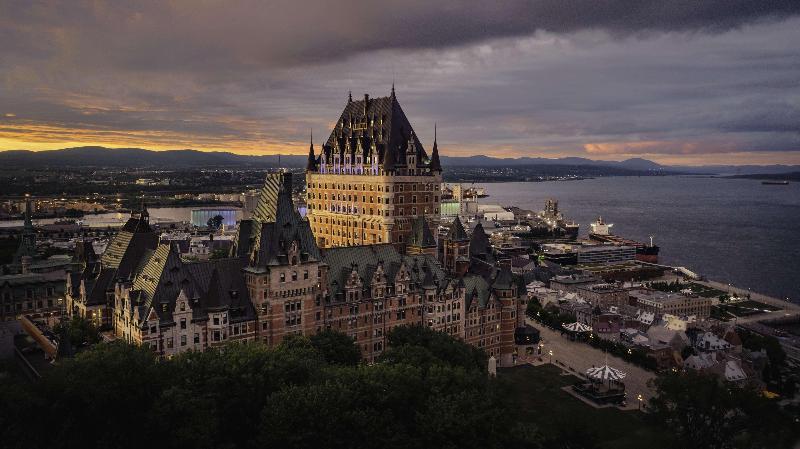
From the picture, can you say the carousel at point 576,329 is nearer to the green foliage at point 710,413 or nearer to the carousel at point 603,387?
the carousel at point 603,387

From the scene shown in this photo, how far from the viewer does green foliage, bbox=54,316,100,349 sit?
7475 centimetres

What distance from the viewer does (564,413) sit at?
81938 mm

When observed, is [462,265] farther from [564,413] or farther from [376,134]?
[564,413]

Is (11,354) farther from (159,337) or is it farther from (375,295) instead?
Answer: (375,295)

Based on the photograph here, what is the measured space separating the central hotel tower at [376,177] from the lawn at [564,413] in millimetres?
32599

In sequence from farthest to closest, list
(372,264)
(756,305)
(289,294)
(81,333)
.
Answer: (756,305)
(372,264)
(289,294)
(81,333)

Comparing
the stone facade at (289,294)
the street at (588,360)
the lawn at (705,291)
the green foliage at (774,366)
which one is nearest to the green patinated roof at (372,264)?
the stone facade at (289,294)

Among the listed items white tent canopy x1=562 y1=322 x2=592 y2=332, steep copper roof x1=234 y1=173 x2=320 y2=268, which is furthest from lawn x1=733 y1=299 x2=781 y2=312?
steep copper roof x1=234 y1=173 x2=320 y2=268

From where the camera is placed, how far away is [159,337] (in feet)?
232

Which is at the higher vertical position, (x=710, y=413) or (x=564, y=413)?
(x=710, y=413)

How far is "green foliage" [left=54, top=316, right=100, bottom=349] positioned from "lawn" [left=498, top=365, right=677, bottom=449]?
5132cm

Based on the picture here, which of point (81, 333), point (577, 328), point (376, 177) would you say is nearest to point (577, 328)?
point (577, 328)

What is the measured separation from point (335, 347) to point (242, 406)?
21.0 m

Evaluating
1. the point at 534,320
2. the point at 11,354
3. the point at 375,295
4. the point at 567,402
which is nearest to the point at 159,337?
the point at 11,354
